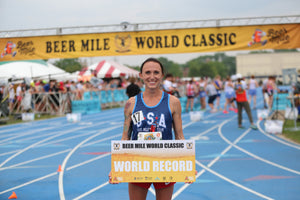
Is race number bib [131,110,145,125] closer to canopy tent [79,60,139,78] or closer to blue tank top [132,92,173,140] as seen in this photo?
blue tank top [132,92,173,140]

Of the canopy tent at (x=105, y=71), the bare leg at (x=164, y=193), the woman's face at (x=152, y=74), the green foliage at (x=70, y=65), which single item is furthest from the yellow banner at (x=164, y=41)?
the green foliage at (x=70, y=65)

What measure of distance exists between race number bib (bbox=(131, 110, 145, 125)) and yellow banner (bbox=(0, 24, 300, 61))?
11641 millimetres

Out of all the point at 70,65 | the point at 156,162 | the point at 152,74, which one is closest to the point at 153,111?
the point at 152,74

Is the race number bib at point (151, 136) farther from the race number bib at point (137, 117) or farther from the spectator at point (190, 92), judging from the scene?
the spectator at point (190, 92)

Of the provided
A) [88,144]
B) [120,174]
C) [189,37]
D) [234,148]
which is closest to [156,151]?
[120,174]

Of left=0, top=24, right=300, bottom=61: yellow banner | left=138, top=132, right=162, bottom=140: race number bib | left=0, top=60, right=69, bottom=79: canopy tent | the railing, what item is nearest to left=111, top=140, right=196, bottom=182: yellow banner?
left=138, top=132, right=162, bottom=140: race number bib

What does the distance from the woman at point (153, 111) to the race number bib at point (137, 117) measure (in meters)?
0.01

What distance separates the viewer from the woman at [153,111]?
11.2ft

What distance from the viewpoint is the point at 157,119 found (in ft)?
11.1

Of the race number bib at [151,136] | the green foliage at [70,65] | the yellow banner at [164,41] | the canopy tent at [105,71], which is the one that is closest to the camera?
the race number bib at [151,136]

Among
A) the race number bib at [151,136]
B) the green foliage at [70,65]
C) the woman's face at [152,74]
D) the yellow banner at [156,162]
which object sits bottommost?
the yellow banner at [156,162]

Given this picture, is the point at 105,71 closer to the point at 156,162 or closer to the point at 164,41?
the point at 164,41

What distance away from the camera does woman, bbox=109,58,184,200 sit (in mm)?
3416

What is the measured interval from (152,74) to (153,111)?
1.08ft
